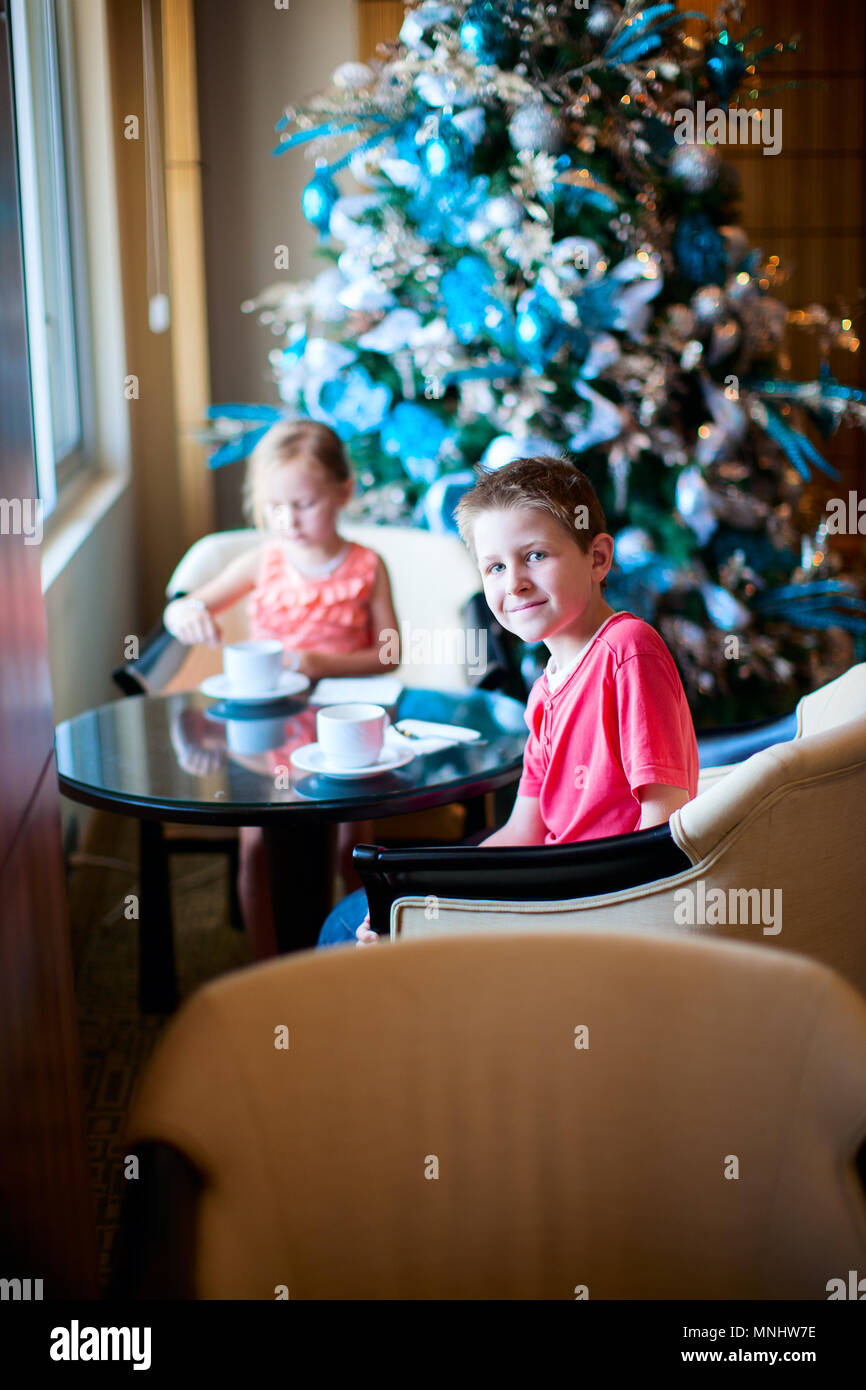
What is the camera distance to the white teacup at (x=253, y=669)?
7.07 feet

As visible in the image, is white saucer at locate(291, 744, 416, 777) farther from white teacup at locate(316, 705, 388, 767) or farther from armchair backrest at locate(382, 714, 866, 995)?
armchair backrest at locate(382, 714, 866, 995)

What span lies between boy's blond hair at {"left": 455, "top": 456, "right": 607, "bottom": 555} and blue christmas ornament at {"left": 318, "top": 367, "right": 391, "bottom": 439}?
4.56ft

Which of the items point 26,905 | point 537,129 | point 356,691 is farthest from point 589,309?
point 26,905

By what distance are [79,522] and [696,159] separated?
163 cm

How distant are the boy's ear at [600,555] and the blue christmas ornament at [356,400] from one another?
1.44 metres

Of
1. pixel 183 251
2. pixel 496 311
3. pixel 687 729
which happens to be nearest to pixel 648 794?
pixel 687 729

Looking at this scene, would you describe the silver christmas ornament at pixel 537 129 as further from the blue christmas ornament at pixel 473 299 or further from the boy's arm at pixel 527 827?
the boy's arm at pixel 527 827

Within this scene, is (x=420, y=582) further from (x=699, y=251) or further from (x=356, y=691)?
(x=699, y=251)

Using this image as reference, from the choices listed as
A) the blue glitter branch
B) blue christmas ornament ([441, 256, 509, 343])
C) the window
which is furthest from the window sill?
the blue glitter branch

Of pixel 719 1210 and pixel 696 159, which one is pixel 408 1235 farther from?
pixel 696 159

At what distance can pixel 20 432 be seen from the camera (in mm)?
1188

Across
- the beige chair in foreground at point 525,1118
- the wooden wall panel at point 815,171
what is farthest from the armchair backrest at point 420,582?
the wooden wall panel at point 815,171

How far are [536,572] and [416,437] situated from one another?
1.36m

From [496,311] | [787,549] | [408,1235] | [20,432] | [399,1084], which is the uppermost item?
[496,311]
